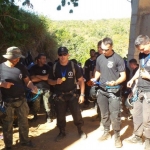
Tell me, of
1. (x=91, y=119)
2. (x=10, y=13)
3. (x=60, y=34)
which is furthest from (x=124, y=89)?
(x=60, y=34)

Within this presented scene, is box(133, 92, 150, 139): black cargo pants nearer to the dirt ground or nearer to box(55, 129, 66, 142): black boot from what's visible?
the dirt ground

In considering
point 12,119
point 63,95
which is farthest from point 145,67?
point 12,119

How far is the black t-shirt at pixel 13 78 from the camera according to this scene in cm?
444

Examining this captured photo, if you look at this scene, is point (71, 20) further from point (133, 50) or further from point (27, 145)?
point (27, 145)

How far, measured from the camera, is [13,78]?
4.48m

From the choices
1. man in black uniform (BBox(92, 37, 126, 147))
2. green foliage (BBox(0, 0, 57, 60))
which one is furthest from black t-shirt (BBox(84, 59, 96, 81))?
man in black uniform (BBox(92, 37, 126, 147))

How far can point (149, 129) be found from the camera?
442 centimetres

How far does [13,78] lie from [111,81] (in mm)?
1897

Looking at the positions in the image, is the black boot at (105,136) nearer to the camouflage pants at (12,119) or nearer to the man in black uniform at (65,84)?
the man in black uniform at (65,84)

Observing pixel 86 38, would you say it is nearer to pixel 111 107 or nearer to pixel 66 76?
pixel 66 76

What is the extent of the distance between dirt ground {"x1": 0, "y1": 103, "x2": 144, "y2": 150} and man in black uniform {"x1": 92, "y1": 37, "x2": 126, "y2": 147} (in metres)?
0.40

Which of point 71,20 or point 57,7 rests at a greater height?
point 71,20

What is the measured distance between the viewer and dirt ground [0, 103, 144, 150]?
5031 millimetres

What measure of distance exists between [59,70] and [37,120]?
242 centimetres
